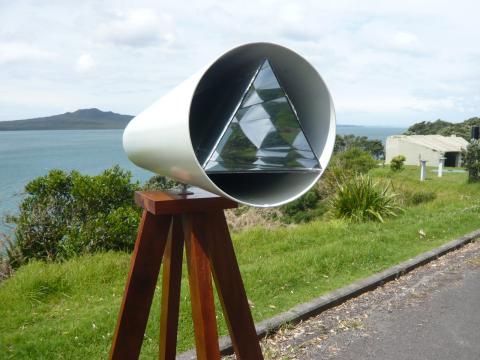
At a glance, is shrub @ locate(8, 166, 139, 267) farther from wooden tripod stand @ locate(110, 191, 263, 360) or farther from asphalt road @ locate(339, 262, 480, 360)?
wooden tripod stand @ locate(110, 191, 263, 360)

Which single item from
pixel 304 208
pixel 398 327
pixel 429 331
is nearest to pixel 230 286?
pixel 398 327

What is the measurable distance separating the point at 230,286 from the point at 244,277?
2813 mm

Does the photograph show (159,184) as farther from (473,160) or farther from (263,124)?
(473,160)

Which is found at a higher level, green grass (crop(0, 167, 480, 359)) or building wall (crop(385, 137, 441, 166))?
building wall (crop(385, 137, 441, 166))

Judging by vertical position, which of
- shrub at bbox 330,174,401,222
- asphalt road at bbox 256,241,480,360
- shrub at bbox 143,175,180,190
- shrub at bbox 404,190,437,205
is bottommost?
shrub at bbox 404,190,437,205

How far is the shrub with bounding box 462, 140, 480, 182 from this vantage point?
15.4 meters

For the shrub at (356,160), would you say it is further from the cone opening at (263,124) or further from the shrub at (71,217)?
the cone opening at (263,124)

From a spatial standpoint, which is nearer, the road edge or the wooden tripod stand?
the wooden tripod stand

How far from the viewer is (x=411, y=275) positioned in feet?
→ 19.5

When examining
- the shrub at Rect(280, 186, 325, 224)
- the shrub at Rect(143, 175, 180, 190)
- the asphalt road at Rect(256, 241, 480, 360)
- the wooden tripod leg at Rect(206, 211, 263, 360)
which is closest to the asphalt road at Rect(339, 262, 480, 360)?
the asphalt road at Rect(256, 241, 480, 360)

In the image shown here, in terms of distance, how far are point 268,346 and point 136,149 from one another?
2.19 meters

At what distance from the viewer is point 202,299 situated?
7.66 ft

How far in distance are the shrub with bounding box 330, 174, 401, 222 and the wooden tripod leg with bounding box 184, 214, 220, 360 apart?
722 cm

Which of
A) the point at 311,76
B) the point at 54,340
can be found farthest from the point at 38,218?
the point at 311,76
